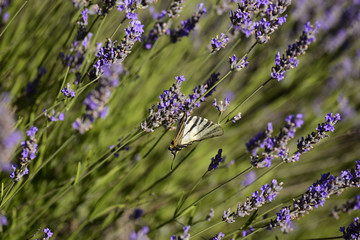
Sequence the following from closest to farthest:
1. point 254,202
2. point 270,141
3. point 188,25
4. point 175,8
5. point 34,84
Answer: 1. point 270,141
2. point 254,202
3. point 175,8
4. point 188,25
5. point 34,84

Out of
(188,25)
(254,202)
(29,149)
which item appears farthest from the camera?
(188,25)

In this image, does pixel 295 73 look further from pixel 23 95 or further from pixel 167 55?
pixel 23 95

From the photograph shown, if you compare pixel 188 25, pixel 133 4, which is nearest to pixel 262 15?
pixel 188 25

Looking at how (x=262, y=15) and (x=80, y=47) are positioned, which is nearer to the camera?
(x=262, y=15)

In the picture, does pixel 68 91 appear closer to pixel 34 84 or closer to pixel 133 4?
pixel 133 4

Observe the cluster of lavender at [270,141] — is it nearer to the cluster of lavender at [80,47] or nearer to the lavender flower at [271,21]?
the lavender flower at [271,21]

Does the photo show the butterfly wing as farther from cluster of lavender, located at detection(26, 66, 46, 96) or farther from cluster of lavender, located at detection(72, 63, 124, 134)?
cluster of lavender, located at detection(26, 66, 46, 96)

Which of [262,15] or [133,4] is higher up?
[133,4]

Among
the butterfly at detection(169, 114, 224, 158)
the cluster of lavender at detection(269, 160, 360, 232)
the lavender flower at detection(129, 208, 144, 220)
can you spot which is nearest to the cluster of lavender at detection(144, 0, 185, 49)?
the butterfly at detection(169, 114, 224, 158)
